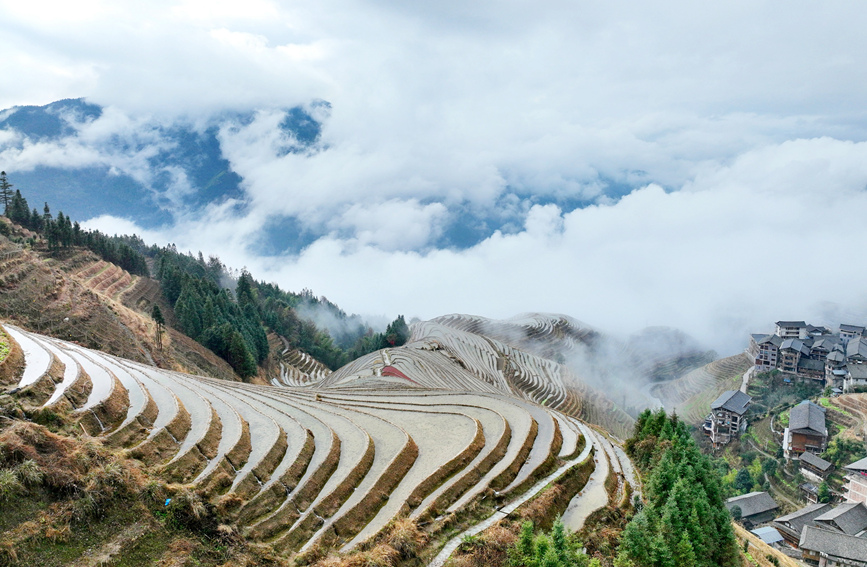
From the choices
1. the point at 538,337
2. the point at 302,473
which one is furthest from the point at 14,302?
the point at 538,337

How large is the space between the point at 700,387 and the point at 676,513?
93.4m

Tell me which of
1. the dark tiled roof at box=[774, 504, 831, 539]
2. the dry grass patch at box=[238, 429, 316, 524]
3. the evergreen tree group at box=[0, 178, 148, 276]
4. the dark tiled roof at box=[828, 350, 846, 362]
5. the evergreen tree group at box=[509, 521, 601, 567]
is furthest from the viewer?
the dark tiled roof at box=[828, 350, 846, 362]

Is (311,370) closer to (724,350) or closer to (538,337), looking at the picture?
(538,337)

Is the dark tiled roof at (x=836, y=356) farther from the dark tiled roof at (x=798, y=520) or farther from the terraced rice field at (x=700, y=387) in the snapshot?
the dark tiled roof at (x=798, y=520)

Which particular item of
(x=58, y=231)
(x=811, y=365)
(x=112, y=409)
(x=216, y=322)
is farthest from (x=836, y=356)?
(x=58, y=231)

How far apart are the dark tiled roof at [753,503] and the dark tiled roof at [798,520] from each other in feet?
6.37

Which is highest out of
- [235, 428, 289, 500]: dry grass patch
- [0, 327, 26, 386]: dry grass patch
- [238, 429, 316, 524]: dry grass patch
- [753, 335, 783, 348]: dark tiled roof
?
[0, 327, 26, 386]: dry grass patch

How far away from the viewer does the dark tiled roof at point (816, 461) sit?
180 ft

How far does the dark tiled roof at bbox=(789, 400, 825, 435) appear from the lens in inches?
2320

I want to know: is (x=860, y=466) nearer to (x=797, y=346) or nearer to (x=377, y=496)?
(x=797, y=346)

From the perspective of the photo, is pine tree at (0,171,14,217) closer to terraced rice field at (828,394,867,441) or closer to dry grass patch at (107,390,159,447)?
dry grass patch at (107,390,159,447)

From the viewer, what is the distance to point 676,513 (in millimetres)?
21266

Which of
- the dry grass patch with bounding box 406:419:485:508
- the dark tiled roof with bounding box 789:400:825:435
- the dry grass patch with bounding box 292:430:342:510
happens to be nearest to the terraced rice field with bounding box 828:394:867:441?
the dark tiled roof with bounding box 789:400:825:435

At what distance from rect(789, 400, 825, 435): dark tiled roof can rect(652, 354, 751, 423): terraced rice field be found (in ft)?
68.0
